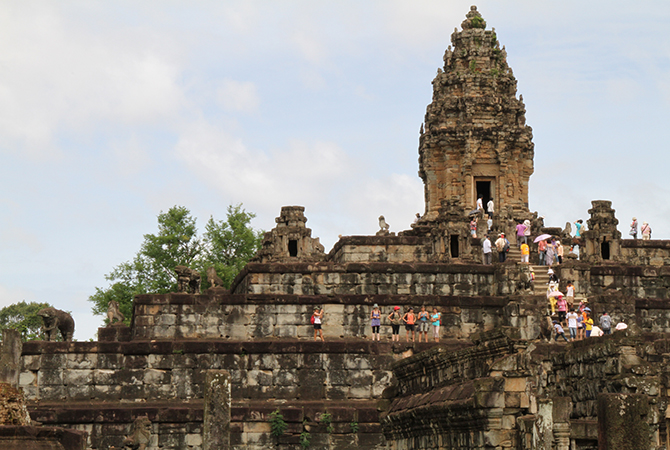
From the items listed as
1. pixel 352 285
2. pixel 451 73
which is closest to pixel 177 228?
pixel 451 73

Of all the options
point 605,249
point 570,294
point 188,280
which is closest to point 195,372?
point 188,280

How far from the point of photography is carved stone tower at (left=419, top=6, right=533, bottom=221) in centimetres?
4531

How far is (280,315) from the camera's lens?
120ft

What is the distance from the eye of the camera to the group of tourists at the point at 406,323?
116 ft

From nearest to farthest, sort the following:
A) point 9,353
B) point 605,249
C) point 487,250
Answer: point 9,353
point 487,250
point 605,249

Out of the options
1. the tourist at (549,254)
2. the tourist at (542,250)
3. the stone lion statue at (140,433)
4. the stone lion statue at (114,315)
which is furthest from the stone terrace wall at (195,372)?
the stone lion statue at (114,315)

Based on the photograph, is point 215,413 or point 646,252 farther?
point 646,252

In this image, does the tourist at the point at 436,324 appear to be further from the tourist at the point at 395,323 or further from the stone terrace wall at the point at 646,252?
the stone terrace wall at the point at 646,252

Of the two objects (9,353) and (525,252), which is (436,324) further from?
(9,353)

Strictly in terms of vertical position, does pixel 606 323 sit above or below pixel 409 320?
below

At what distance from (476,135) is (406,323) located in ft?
42.1

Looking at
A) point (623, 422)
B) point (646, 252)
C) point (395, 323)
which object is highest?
point (646, 252)

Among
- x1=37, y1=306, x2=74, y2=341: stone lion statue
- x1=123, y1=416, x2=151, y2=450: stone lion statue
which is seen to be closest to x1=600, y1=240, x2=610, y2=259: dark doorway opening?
x1=37, y1=306, x2=74, y2=341: stone lion statue

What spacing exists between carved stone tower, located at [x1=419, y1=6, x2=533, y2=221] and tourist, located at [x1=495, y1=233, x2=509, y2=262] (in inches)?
179
